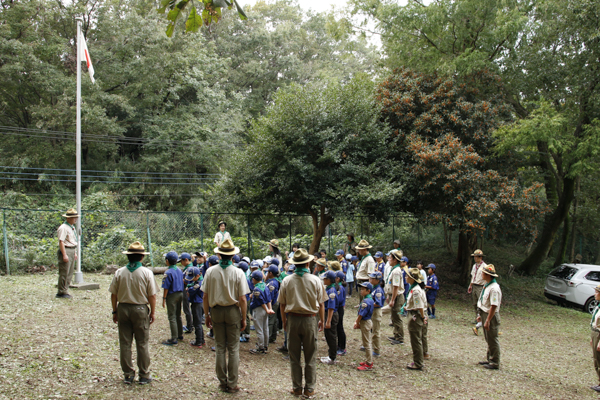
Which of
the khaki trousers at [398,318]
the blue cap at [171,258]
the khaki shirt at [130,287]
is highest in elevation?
the blue cap at [171,258]

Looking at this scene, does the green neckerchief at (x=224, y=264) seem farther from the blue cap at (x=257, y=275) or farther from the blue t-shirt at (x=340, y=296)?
the blue t-shirt at (x=340, y=296)

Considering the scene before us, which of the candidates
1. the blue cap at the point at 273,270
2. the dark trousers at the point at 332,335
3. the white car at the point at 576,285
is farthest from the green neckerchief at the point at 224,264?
the white car at the point at 576,285

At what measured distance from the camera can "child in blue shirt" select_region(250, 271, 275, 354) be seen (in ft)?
24.9

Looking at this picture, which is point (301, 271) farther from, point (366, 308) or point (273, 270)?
point (273, 270)

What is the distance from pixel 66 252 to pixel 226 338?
5347 millimetres

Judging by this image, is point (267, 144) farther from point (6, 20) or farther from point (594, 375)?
point (6, 20)

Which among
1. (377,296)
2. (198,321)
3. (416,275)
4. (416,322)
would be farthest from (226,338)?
(416,275)

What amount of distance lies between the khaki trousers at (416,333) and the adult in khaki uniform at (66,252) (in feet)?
24.0

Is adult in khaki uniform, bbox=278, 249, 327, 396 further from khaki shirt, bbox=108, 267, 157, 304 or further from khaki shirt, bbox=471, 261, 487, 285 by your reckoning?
khaki shirt, bbox=471, 261, 487, 285

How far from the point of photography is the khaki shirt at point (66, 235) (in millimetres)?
8930

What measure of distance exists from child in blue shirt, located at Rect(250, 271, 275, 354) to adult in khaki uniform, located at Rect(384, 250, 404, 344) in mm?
2796

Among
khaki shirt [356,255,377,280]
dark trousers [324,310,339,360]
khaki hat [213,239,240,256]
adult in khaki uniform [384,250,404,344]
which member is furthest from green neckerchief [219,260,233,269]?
khaki shirt [356,255,377,280]

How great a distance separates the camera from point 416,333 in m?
7.41

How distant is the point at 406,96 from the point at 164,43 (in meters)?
19.3
